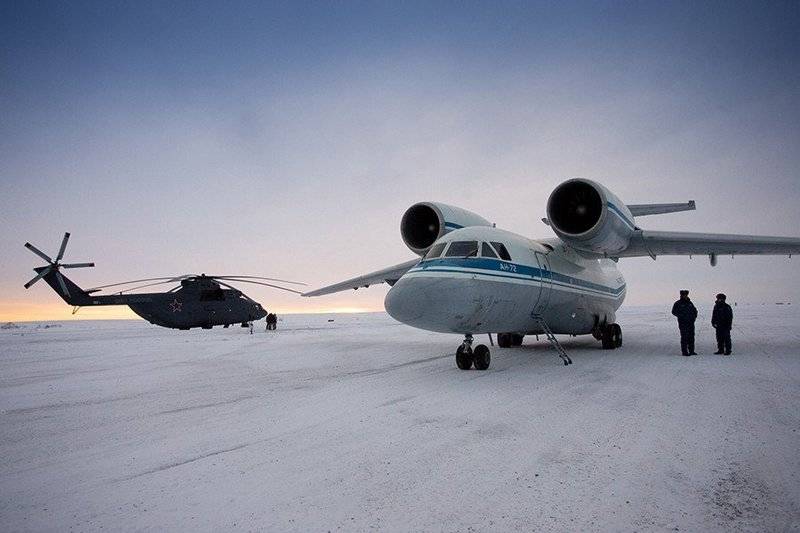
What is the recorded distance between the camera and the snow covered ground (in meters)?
2.56

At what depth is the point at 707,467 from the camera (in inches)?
124

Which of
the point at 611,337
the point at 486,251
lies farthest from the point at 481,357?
the point at 611,337

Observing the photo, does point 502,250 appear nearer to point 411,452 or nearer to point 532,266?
point 532,266

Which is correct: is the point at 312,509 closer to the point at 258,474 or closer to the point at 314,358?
the point at 258,474

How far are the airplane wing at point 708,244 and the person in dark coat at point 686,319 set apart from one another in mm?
1439

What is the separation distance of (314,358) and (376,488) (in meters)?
7.83

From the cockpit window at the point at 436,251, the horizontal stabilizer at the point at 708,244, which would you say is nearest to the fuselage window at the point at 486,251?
the cockpit window at the point at 436,251

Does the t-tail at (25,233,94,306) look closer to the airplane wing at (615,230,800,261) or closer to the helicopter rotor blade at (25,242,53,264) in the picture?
the helicopter rotor blade at (25,242,53,264)

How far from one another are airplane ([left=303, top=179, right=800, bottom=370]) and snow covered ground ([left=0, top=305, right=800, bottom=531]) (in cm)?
123

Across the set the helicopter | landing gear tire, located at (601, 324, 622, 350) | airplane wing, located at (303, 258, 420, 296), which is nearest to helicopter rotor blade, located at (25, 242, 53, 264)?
the helicopter

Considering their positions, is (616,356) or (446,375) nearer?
(446,375)

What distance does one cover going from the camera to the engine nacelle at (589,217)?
955 centimetres

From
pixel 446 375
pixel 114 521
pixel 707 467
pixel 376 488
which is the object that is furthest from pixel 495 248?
pixel 114 521

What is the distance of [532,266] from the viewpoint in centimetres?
884
